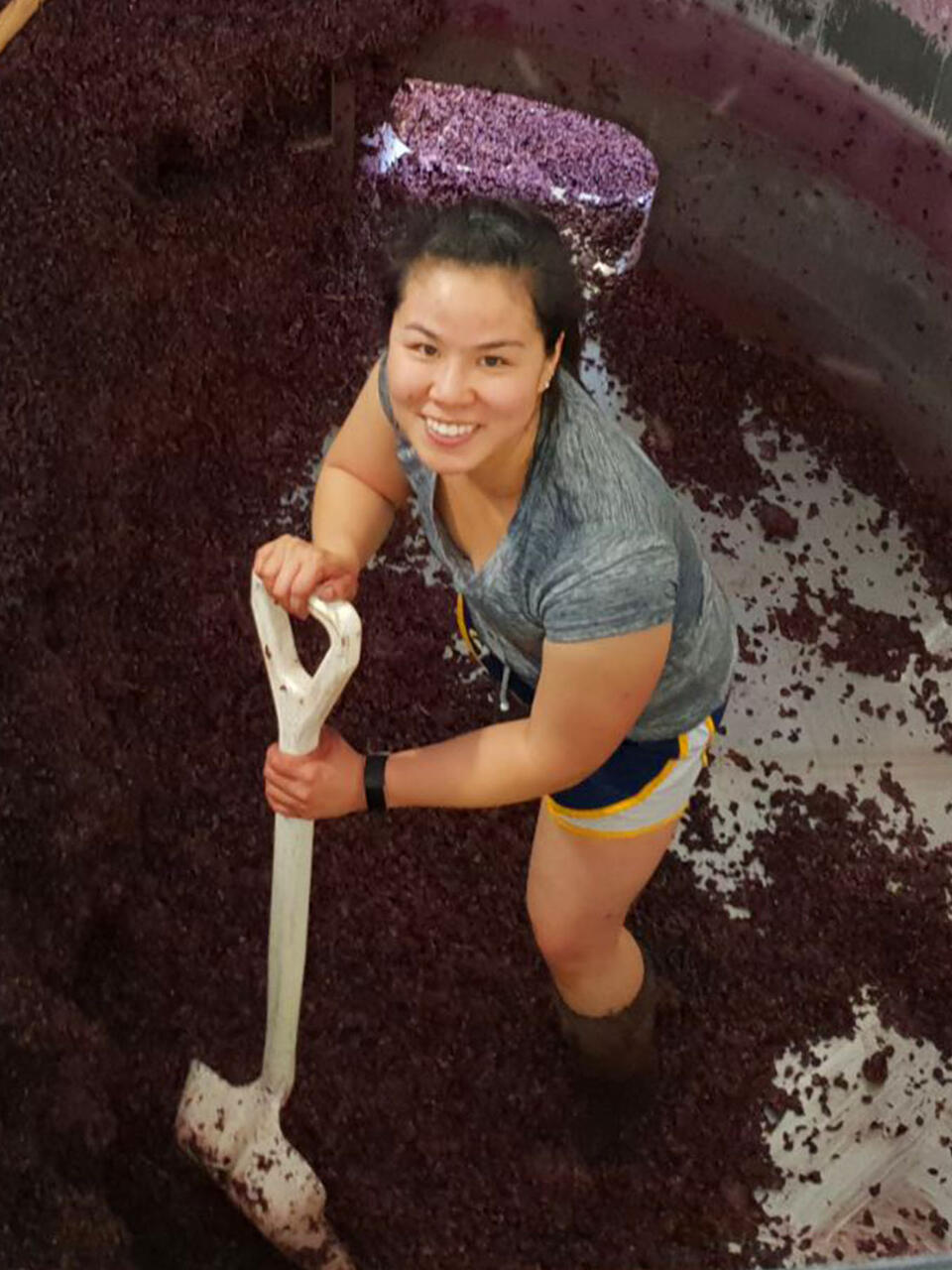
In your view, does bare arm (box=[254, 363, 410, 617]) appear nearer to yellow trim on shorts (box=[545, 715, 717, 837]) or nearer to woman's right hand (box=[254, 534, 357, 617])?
woman's right hand (box=[254, 534, 357, 617])

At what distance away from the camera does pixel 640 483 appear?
132 cm

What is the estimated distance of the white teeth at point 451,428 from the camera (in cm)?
119

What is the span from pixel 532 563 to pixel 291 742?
0.30m

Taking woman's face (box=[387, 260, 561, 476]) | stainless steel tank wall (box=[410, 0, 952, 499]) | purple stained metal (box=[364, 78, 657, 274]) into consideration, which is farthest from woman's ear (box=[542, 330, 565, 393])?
purple stained metal (box=[364, 78, 657, 274])

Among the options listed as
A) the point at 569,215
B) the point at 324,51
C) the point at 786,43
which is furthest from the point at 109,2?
the point at 786,43

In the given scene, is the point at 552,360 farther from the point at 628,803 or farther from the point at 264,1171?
the point at 264,1171

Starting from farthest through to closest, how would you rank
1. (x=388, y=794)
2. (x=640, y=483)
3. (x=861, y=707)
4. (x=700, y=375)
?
(x=700, y=375)
(x=861, y=707)
(x=388, y=794)
(x=640, y=483)

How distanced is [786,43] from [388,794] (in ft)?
5.90

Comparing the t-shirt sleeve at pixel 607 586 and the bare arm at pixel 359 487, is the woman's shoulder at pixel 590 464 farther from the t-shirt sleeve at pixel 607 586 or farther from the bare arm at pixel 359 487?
the bare arm at pixel 359 487

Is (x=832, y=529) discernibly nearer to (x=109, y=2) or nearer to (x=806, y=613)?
(x=806, y=613)

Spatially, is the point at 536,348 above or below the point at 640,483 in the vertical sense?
above

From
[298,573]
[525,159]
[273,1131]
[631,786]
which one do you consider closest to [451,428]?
[298,573]

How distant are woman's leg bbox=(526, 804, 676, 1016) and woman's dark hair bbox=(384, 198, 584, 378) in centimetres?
67

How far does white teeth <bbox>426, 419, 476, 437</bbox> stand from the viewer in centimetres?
119
